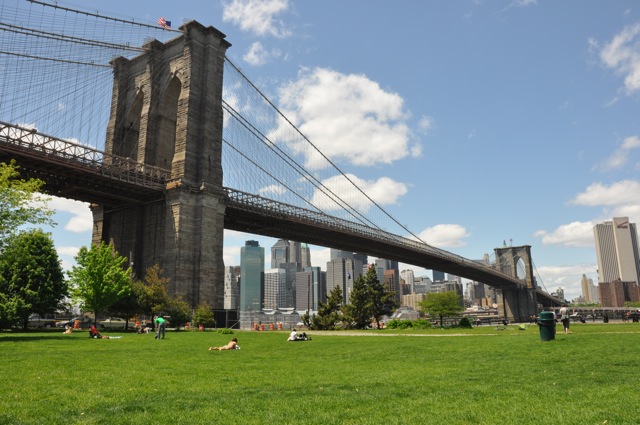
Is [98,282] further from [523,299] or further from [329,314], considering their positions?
[523,299]

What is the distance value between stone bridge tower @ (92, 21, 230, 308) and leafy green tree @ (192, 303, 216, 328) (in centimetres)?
324

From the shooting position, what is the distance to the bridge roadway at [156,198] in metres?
38.2

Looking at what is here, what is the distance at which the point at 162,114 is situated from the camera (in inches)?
2104

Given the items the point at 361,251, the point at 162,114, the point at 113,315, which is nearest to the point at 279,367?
the point at 113,315

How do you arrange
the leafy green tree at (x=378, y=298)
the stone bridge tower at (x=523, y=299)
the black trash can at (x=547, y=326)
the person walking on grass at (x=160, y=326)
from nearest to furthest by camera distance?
the black trash can at (x=547, y=326) < the person walking on grass at (x=160, y=326) < the leafy green tree at (x=378, y=298) < the stone bridge tower at (x=523, y=299)

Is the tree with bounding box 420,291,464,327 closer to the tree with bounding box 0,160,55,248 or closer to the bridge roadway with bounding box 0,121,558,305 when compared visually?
the bridge roadway with bounding box 0,121,558,305

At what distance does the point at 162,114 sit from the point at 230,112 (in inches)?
397

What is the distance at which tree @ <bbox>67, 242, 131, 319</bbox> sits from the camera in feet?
113

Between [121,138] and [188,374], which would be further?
[121,138]

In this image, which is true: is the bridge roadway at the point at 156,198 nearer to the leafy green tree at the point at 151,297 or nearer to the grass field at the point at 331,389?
the leafy green tree at the point at 151,297

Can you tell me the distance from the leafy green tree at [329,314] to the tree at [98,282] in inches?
739

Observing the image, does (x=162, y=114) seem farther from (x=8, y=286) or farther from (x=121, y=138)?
(x=8, y=286)


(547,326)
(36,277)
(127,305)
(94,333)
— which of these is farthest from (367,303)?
(547,326)

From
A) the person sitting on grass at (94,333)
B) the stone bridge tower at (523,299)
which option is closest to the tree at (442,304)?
the person sitting on grass at (94,333)
